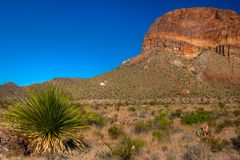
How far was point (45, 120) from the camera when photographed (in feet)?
23.2

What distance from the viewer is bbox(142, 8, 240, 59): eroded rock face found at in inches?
2945

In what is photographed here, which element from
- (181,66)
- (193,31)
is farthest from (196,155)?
(193,31)

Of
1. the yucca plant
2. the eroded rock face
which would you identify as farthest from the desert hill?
the yucca plant

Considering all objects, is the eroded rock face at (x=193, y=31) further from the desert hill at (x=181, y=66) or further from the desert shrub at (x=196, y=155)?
the desert shrub at (x=196, y=155)

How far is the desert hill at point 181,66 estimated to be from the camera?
48.4 metres

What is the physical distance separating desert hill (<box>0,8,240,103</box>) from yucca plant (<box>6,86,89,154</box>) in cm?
2873

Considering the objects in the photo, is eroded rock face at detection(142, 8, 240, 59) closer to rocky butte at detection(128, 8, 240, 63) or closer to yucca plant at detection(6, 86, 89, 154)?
rocky butte at detection(128, 8, 240, 63)

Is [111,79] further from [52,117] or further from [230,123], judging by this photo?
[52,117]

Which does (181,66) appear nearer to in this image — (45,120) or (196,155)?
(196,155)

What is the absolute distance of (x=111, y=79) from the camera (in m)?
58.5

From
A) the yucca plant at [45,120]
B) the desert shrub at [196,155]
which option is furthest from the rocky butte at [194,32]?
the desert shrub at [196,155]

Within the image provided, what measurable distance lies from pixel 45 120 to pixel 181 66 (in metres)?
60.6

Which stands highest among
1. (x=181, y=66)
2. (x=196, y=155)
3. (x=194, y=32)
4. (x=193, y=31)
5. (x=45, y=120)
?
(x=193, y=31)

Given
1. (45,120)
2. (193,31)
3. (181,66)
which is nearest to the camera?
(45,120)
